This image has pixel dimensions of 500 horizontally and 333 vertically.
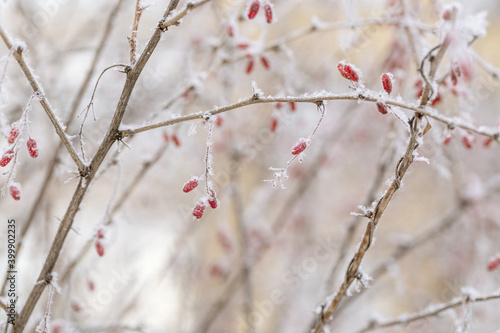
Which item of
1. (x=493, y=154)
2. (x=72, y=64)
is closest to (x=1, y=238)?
(x=72, y=64)

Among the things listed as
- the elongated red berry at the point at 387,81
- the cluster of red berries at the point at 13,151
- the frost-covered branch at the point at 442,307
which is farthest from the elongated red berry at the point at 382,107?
the cluster of red berries at the point at 13,151

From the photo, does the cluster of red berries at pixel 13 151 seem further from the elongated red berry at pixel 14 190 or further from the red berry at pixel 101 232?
the red berry at pixel 101 232

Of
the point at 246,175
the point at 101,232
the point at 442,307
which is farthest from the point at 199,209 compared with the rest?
the point at 246,175

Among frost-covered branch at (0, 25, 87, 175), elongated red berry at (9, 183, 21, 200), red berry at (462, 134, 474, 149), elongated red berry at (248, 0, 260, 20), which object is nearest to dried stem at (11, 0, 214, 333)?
frost-covered branch at (0, 25, 87, 175)

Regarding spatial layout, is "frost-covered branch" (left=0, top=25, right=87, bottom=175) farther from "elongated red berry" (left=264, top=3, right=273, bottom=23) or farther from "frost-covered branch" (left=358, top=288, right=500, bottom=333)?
"frost-covered branch" (left=358, top=288, right=500, bottom=333)

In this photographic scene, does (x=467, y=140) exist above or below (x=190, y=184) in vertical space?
above

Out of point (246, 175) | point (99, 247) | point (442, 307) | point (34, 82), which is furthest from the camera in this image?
point (246, 175)

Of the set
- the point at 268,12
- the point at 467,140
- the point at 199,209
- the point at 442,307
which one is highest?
the point at 268,12

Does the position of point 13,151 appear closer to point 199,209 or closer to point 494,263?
point 199,209

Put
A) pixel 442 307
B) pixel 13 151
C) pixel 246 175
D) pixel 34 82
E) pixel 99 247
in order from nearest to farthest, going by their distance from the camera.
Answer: pixel 34 82 < pixel 13 151 < pixel 442 307 < pixel 99 247 < pixel 246 175
